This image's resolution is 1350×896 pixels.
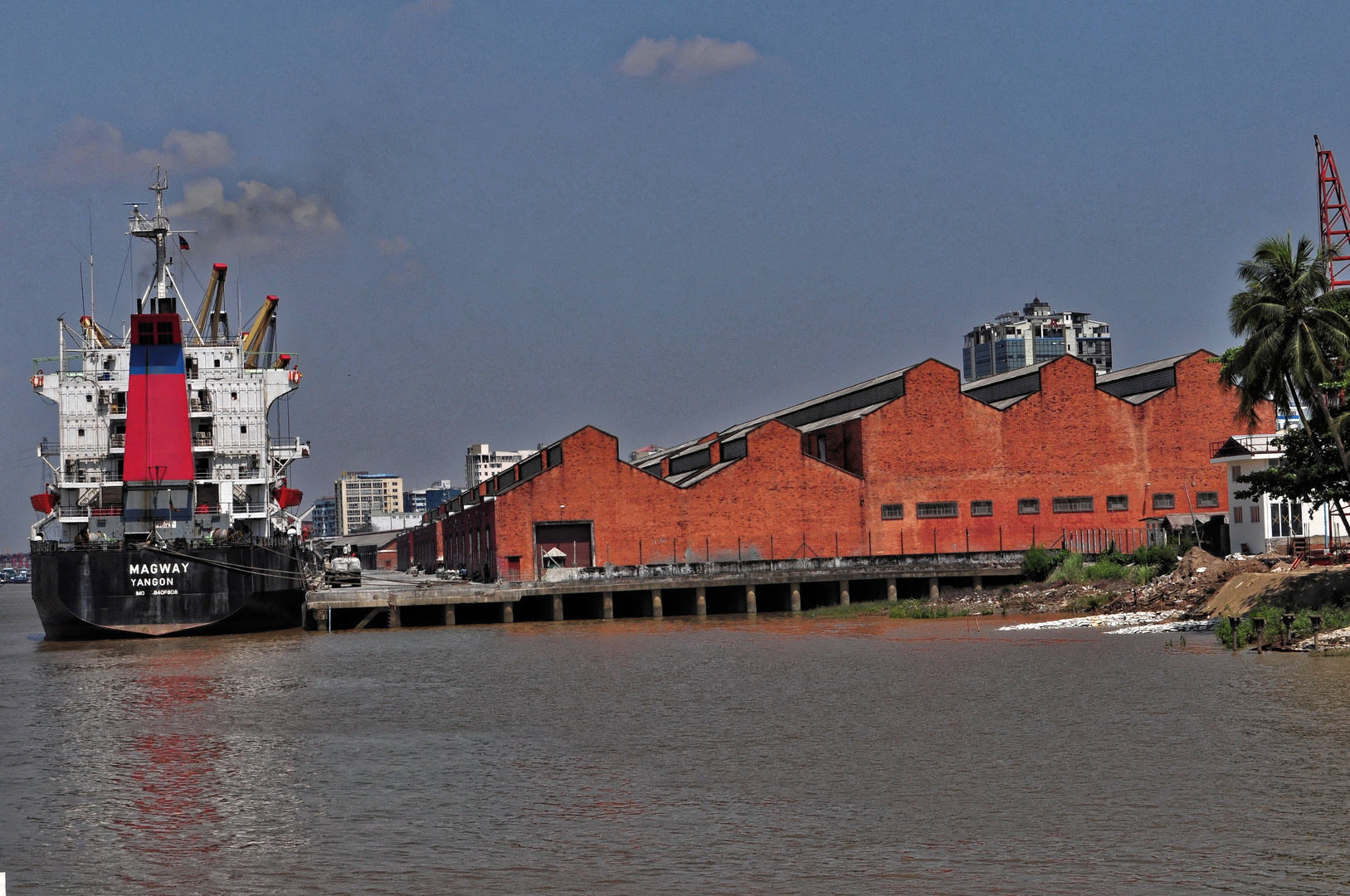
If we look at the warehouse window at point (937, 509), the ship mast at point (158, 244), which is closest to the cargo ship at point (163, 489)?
the ship mast at point (158, 244)

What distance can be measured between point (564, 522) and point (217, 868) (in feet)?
148

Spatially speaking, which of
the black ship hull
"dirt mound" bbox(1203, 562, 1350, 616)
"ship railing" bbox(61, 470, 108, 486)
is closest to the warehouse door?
the black ship hull

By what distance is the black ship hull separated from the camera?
4397cm

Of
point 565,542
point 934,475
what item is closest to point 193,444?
point 565,542

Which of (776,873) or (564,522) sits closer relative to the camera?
(776,873)

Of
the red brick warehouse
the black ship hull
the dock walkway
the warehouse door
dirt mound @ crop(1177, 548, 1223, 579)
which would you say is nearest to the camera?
dirt mound @ crop(1177, 548, 1223, 579)

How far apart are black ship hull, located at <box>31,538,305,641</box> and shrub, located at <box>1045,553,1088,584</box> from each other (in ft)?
93.7

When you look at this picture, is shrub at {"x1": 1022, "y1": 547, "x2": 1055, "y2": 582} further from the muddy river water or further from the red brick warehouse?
the muddy river water

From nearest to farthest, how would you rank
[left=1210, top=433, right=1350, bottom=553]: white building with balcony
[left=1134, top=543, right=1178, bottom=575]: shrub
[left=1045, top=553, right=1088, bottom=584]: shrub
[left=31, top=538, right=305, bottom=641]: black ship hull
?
[left=31, top=538, right=305, bottom=641]: black ship hull
[left=1210, top=433, right=1350, bottom=553]: white building with balcony
[left=1134, top=543, right=1178, bottom=575]: shrub
[left=1045, top=553, right=1088, bottom=584]: shrub

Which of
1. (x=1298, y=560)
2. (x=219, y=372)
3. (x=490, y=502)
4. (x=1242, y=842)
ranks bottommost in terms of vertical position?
(x=1242, y=842)

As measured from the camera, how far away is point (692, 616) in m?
55.7

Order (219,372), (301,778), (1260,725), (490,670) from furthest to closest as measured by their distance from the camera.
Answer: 1. (219,372)
2. (490,670)
3. (1260,725)
4. (301,778)

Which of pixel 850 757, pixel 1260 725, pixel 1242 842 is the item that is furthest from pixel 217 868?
pixel 1260 725

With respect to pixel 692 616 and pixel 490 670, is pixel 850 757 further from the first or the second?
pixel 692 616
